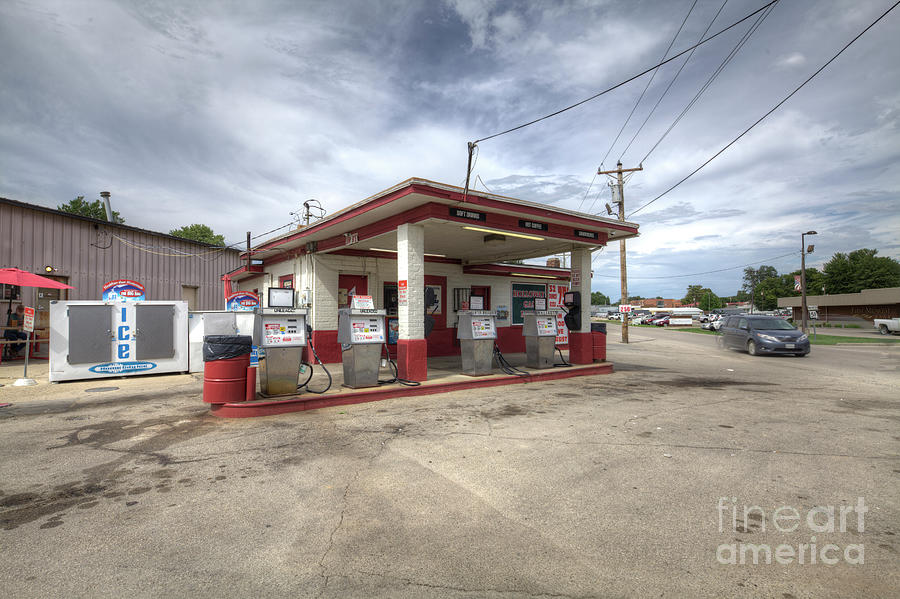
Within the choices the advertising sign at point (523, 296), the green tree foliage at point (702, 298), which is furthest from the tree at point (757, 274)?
the advertising sign at point (523, 296)

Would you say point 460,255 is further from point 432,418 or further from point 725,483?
point 725,483

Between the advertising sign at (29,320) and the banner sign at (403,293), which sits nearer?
the banner sign at (403,293)

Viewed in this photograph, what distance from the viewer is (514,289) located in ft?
55.0

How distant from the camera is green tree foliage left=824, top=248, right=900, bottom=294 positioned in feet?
195

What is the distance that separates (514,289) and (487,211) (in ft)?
25.1

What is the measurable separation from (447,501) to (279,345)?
4.67 m

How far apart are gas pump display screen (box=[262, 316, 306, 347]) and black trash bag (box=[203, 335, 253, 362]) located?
2.06 ft

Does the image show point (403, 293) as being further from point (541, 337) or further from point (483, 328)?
point (541, 337)

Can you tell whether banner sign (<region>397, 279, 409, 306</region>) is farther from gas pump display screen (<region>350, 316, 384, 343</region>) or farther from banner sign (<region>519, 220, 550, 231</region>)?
banner sign (<region>519, 220, 550, 231</region>)

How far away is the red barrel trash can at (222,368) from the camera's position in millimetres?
6422

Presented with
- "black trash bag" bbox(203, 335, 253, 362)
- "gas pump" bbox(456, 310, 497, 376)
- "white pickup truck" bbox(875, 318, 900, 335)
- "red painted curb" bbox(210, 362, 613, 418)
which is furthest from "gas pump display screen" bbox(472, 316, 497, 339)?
"white pickup truck" bbox(875, 318, 900, 335)

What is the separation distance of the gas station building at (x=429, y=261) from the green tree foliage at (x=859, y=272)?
220 feet

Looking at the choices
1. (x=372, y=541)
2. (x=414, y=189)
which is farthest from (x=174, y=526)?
(x=414, y=189)

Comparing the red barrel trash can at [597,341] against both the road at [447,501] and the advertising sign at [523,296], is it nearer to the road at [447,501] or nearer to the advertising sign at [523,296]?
the advertising sign at [523,296]
